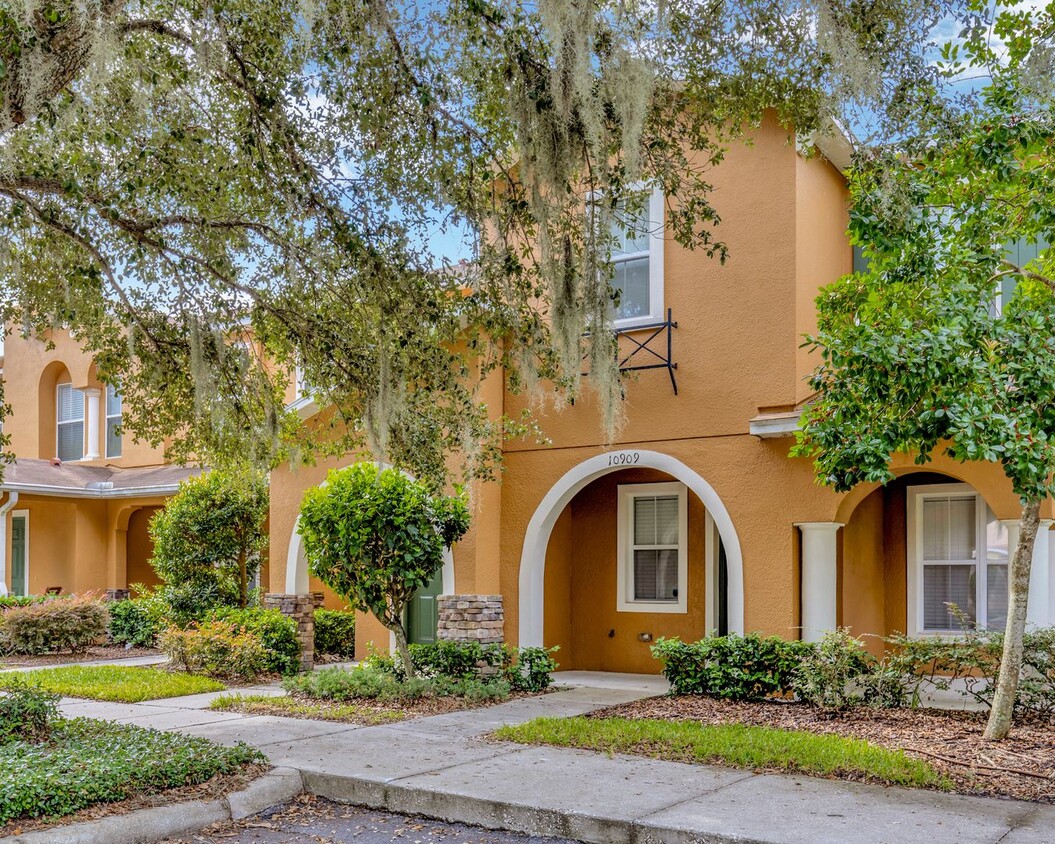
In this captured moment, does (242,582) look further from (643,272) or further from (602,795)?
(602,795)

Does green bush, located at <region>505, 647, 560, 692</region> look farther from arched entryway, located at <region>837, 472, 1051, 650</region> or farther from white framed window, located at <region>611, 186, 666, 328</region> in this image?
white framed window, located at <region>611, 186, 666, 328</region>

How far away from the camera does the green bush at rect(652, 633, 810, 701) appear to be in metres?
9.65

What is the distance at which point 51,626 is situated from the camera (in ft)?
49.2

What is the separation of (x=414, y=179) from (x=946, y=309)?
4134 millimetres

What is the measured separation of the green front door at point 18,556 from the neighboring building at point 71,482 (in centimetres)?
2

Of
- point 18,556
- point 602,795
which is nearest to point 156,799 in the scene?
point 602,795

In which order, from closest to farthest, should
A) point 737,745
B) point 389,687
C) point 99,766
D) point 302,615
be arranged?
point 99,766
point 737,745
point 389,687
point 302,615

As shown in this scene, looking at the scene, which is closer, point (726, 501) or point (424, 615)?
point (726, 501)

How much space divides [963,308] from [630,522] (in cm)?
644

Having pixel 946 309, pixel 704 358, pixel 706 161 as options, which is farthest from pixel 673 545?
pixel 946 309

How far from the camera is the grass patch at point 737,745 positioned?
267 inches

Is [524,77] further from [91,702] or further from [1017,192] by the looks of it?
[91,702]

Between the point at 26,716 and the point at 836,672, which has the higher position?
the point at 836,672

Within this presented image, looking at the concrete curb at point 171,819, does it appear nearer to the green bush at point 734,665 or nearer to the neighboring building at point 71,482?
the green bush at point 734,665
